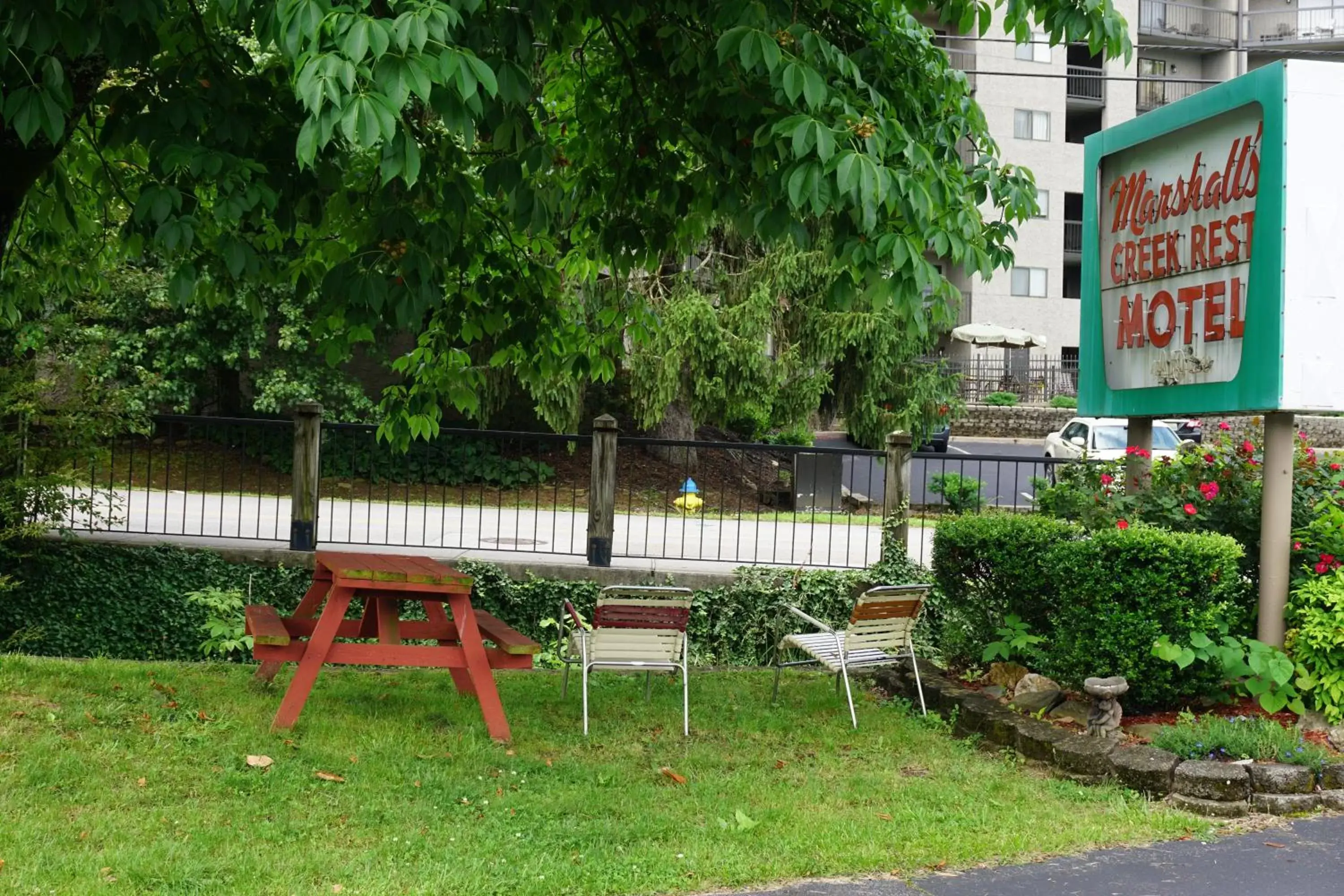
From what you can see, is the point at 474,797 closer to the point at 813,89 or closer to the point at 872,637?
the point at 872,637

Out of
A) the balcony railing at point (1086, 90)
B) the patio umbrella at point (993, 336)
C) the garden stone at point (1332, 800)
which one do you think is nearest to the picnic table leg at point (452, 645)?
the garden stone at point (1332, 800)

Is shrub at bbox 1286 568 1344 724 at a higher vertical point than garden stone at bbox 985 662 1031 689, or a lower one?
higher

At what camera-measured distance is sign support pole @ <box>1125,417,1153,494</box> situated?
27.8 ft

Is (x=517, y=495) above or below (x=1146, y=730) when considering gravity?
above

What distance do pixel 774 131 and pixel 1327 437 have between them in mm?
30274

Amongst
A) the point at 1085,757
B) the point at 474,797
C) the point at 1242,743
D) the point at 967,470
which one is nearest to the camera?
the point at 474,797

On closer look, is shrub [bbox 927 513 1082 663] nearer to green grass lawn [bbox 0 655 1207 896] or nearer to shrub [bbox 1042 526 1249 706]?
shrub [bbox 1042 526 1249 706]

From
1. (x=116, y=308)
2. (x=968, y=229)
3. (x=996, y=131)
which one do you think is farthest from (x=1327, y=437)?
(x=968, y=229)

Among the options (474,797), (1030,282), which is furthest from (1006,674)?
(1030,282)

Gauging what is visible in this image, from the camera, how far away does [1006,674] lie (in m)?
7.95

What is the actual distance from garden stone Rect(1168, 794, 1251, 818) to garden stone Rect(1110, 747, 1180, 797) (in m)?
0.13

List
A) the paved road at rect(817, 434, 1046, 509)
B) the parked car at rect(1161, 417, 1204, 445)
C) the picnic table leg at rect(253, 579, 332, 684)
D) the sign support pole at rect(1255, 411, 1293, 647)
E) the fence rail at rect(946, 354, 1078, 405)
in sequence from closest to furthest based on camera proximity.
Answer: the sign support pole at rect(1255, 411, 1293, 647) → the picnic table leg at rect(253, 579, 332, 684) → the paved road at rect(817, 434, 1046, 509) → the parked car at rect(1161, 417, 1204, 445) → the fence rail at rect(946, 354, 1078, 405)

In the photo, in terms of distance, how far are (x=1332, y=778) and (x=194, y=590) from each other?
8.55 m

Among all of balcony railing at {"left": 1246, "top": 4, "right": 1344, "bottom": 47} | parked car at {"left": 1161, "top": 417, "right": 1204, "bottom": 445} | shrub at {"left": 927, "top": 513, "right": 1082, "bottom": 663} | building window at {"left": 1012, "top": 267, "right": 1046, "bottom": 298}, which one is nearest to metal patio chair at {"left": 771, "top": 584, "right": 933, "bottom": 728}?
shrub at {"left": 927, "top": 513, "right": 1082, "bottom": 663}
